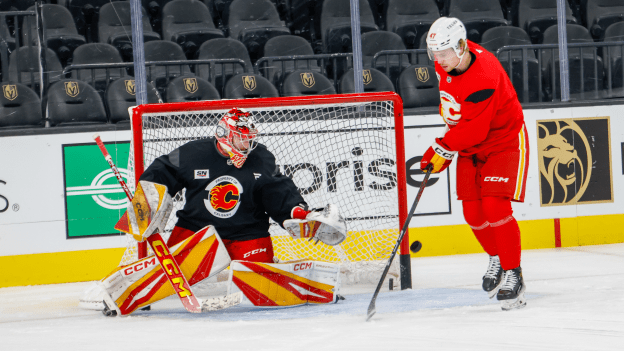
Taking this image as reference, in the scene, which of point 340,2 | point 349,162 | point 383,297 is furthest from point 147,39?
point 383,297

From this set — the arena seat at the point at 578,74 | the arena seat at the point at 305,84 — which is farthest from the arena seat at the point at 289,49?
the arena seat at the point at 578,74

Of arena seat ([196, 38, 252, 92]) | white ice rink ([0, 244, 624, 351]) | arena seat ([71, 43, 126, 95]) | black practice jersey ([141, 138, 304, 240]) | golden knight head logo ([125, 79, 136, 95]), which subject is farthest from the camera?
arena seat ([196, 38, 252, 92])

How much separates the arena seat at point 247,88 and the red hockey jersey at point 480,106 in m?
2.21

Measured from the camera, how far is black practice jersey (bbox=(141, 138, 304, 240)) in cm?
284

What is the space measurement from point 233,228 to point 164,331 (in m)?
0.65

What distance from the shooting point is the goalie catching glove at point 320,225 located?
2.59 metres

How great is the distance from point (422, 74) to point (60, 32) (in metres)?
2.99

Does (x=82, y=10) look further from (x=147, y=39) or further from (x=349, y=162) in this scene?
(x=349, y=162)

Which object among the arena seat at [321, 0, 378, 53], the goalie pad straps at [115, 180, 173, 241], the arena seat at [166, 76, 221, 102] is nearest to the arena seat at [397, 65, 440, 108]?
the arena seat at [321, 0, 378, 53]

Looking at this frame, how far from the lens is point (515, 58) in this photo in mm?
4938

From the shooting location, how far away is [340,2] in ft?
19.5

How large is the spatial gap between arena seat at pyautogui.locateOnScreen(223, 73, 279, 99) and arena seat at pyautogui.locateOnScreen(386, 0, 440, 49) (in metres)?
1.70

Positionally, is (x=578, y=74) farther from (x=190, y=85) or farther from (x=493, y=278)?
(x=190, y=85)

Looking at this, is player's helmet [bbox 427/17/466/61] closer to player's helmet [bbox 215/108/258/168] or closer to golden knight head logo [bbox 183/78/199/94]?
player's helmet [bbox 215/108/258/168]
